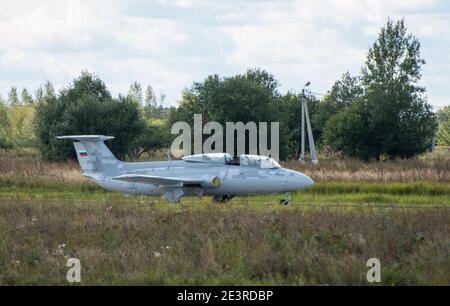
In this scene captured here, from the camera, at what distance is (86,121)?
55781 millimetres

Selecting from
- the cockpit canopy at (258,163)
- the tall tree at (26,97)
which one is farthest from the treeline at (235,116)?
the tall tree at (26,97)

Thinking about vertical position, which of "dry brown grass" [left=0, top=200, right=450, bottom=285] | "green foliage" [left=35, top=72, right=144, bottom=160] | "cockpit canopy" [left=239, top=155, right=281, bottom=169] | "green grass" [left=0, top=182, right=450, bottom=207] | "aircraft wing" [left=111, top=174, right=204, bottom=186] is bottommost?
"green grass" [left=0, top=182, right=450, bottom=207]

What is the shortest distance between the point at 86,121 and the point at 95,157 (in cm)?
2499

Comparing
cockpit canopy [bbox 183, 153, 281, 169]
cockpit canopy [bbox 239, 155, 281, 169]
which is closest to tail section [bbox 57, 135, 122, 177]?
cockpit canopy [bbox 183, 153, 281, 169]

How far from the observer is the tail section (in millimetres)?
31094

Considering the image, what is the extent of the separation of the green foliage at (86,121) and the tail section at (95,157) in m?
23.4

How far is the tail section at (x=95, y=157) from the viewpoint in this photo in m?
31.1

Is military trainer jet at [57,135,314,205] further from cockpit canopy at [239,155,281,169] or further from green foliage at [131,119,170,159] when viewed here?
green foliage at [131,119,170,159]

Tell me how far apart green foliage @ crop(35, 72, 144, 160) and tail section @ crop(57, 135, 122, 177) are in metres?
23.4

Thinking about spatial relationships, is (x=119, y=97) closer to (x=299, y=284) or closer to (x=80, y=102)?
(x=80, y=102)

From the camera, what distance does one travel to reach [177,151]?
60844mm

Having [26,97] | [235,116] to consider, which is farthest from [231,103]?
[26,97]

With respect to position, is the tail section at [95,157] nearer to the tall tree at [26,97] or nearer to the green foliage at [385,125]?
the green foliage at [385,125]

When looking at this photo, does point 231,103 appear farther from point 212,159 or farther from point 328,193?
point 212,159
